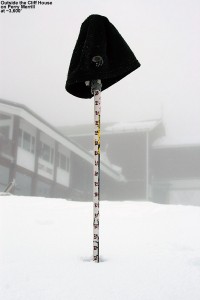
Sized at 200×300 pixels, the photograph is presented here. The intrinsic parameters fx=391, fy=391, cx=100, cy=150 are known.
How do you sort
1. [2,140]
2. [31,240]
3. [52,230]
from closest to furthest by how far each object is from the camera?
[31,240] → [52,230] → [2,140]

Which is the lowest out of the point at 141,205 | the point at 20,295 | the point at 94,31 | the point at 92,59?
the point at 20,295

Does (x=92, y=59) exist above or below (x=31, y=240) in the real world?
above

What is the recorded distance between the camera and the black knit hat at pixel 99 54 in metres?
3.49

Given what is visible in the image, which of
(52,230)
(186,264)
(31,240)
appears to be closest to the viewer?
(186,264)

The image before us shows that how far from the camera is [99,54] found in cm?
347

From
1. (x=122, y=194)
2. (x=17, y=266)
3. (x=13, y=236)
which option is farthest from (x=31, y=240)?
(x=122, y=194)

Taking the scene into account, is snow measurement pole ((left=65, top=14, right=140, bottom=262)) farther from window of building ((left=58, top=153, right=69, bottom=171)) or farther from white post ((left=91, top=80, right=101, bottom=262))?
window of building ((left=58, top=153, right=69, bottom=171))

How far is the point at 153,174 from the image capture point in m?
27.5

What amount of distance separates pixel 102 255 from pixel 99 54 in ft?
6.16

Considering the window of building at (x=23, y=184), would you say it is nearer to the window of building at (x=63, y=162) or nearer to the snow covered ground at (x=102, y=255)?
the window of building at (x=63, y=162)

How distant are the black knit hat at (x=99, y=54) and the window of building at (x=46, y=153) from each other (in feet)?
53.4

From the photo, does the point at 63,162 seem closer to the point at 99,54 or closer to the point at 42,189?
the point at 42,189

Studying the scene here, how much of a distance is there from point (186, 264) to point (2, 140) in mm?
13356

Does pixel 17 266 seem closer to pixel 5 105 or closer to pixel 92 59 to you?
pixel 92 59
